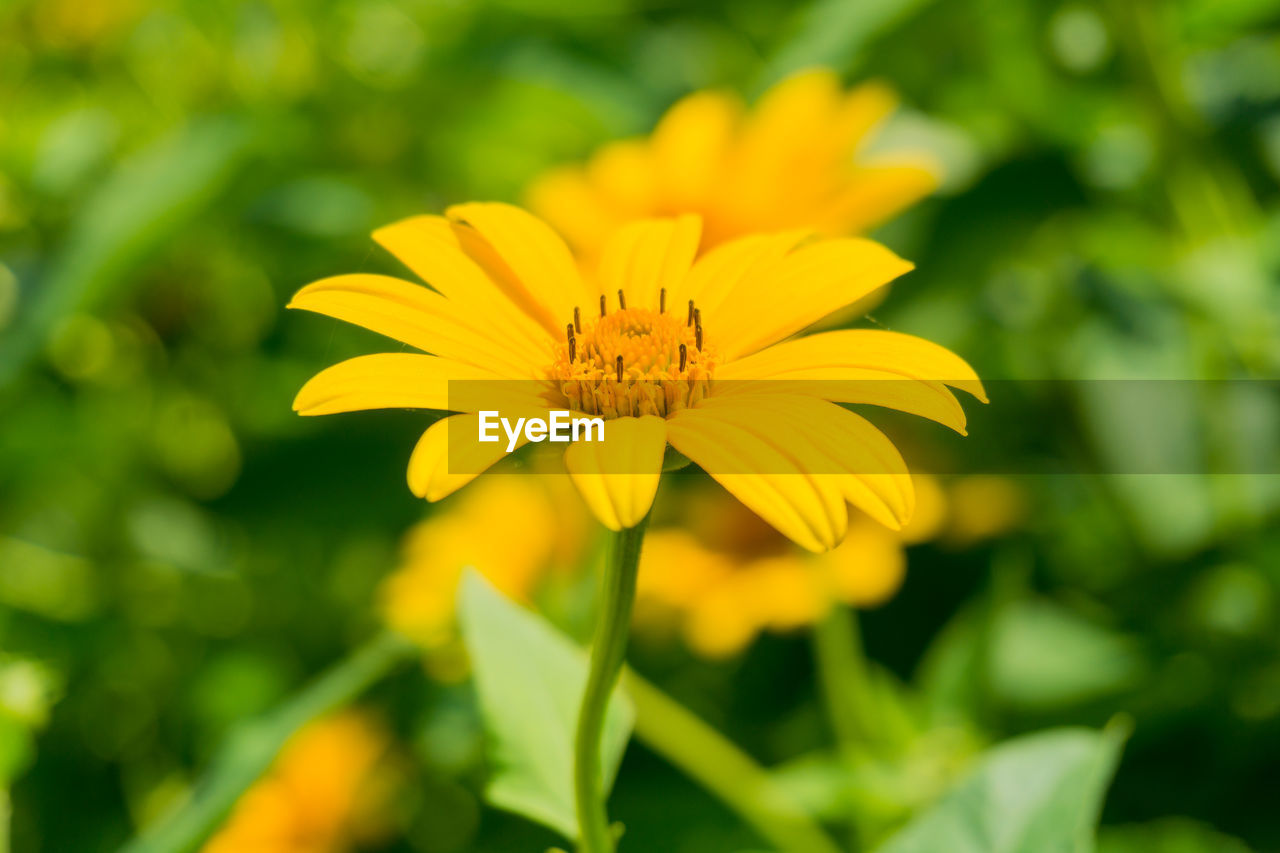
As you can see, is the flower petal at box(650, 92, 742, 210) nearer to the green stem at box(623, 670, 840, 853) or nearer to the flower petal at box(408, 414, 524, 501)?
the green stem at box(623, 670, 840, 853)

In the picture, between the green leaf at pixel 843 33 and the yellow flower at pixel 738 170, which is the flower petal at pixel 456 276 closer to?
the green leaf at pixel 843 33

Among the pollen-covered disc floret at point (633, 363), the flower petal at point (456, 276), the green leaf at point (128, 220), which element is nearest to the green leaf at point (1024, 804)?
the pollen-covered disc floret at point (633, 363)

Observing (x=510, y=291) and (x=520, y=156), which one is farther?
(x=520, y=156)

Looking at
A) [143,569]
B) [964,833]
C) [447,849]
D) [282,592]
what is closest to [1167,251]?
[964,833]

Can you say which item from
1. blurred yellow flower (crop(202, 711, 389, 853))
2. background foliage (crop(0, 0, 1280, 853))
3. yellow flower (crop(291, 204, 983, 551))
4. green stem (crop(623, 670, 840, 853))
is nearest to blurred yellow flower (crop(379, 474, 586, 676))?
background foliage (crop(0, 0, 1280, 853))

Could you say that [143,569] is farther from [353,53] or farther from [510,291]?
[510,291]

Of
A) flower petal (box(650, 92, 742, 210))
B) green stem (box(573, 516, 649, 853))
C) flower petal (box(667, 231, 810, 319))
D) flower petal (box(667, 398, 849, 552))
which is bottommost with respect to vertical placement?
green stem (box(573, 516, 649, 853))
